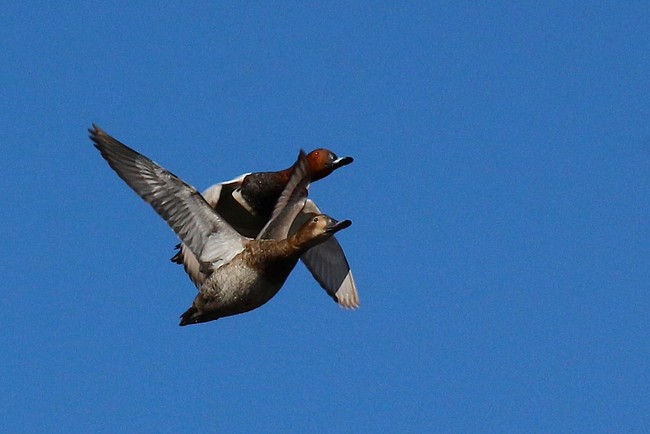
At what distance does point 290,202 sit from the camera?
1323 cm

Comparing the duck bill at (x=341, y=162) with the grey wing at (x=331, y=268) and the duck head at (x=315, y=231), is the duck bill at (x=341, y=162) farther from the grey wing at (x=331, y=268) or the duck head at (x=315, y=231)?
the duck head at (x=315, y=231)

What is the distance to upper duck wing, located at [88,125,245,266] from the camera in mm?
13281

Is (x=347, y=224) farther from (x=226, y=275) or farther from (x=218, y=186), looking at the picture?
(x=218, y=186)

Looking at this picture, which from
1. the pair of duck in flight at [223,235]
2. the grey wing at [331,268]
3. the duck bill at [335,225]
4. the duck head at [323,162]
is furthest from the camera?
the grey wing at [331,268]

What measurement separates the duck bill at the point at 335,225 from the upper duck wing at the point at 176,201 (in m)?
1.14

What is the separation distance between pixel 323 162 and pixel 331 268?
153 cm

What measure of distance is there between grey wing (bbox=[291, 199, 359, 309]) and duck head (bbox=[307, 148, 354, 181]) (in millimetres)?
660

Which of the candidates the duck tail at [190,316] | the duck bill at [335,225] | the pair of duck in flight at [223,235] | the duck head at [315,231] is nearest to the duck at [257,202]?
the duck tail at [190,316]

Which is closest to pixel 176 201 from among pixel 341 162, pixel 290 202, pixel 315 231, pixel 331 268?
pixel 290 202

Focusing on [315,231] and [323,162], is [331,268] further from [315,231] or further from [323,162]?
[315,231]

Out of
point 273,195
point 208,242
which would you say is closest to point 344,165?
point 273,195

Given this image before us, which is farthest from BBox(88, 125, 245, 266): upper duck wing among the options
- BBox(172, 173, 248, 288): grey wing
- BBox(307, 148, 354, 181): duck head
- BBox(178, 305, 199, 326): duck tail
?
BBox(307, 148, 354, 181): duck head

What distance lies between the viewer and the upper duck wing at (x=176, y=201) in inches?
523

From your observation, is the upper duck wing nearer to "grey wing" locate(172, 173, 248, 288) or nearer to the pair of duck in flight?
the pair of duck in flight
